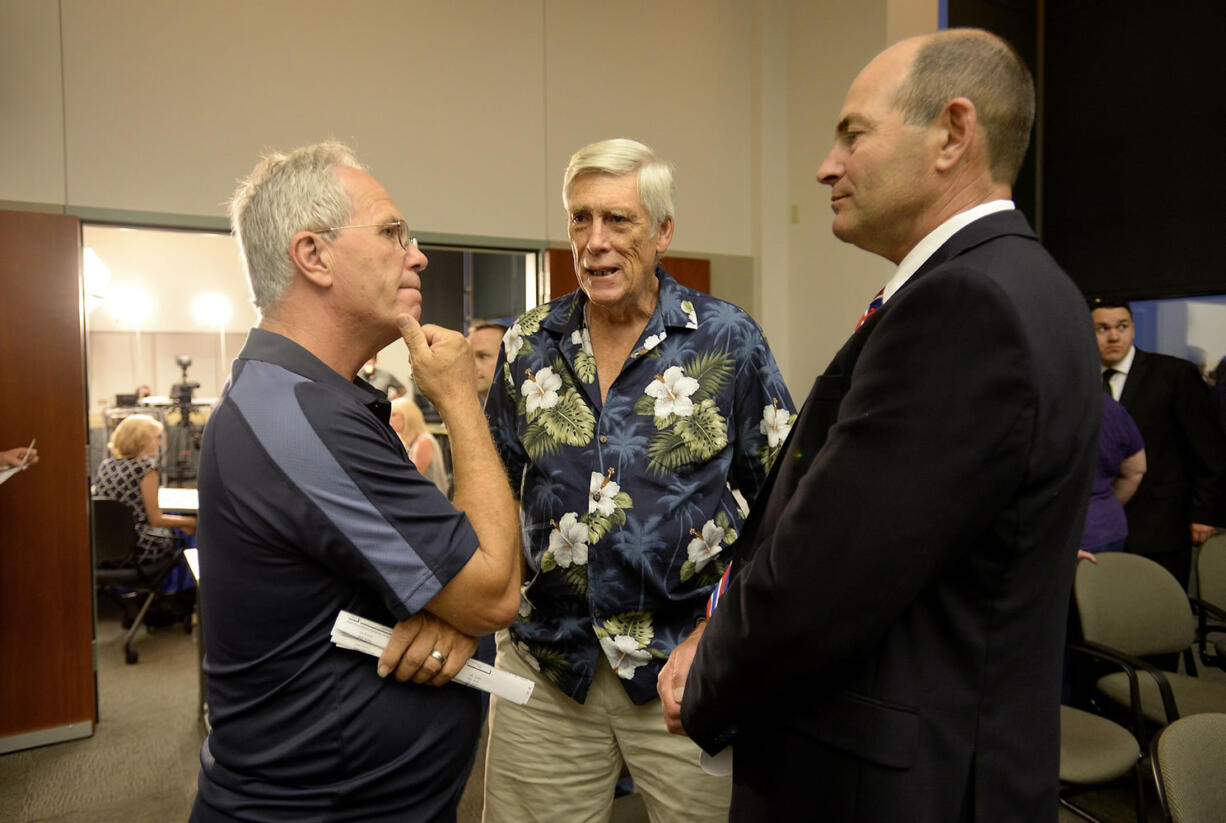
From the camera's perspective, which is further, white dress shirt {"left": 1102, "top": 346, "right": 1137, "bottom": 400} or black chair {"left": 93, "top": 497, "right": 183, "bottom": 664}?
black chair {"left": 93, "top": 497, "right": 183, "bottom": 664}

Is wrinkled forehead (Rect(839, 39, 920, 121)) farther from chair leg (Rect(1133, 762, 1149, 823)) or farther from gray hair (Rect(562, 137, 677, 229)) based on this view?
chair leg (Rect(1133, 762, 1149, 823))

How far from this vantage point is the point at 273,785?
1077 mm

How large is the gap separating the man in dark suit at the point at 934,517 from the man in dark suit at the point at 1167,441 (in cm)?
334

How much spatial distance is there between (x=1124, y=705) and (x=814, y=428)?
7.90 ft

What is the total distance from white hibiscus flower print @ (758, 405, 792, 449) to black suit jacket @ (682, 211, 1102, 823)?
638 mm

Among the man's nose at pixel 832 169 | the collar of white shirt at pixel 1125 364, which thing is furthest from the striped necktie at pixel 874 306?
the collar of white shirt at pixel 1125 364

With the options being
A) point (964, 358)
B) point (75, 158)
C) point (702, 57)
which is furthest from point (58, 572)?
point (702, 57)

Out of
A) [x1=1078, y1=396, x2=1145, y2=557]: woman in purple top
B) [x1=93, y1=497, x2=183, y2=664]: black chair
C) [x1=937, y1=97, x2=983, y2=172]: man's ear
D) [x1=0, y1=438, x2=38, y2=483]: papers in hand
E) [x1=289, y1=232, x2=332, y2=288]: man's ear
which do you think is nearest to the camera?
[x1=937, y1=97, x2=983, y2=172]: man's ear

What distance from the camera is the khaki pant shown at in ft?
4.92

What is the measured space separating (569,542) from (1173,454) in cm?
368

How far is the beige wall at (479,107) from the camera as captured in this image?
3.66 m

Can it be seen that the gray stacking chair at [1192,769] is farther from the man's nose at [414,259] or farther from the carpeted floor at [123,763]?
the carpeted floor at [123,763]

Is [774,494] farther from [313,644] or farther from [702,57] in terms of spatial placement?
[702,57]

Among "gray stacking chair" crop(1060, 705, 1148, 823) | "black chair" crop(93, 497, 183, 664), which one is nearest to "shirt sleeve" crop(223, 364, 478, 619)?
"gray stacking chair" crop(1060, 705, 1148, 823)
